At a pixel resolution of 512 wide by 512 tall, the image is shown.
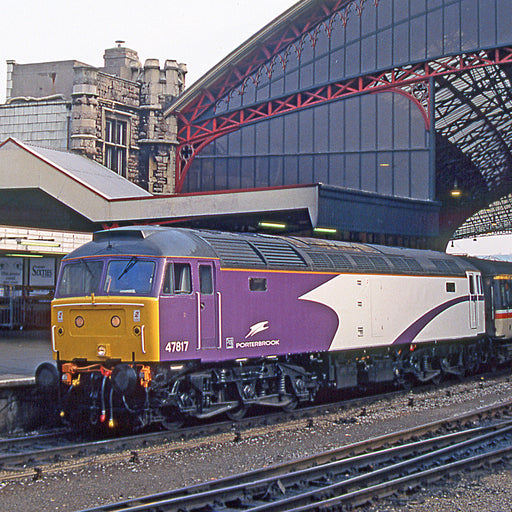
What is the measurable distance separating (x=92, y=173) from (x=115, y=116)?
6.21 m

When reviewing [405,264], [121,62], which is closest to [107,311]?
[405,264]

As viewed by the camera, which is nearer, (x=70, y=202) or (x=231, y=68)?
(x=70, y=202)

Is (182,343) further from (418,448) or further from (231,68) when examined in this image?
(231,68)

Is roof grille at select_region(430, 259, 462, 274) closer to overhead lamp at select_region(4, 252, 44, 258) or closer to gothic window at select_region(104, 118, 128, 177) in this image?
overhead lamp at select_region(4, 252, 44, 258)

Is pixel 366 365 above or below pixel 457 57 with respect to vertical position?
below

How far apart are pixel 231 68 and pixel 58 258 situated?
49.7ft

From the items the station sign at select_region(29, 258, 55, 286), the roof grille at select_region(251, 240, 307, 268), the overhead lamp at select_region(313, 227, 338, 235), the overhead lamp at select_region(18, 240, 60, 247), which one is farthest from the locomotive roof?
the station sign at select_region(29, 258, 55, 286)

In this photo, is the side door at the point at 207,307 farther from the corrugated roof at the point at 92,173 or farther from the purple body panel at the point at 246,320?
the corrugated roof at the point at 92,173

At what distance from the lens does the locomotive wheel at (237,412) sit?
14.0 m

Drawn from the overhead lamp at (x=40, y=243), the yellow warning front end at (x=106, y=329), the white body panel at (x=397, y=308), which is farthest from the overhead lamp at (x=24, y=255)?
the white body panel at (x=397, y=308)

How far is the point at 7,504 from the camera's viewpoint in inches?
357

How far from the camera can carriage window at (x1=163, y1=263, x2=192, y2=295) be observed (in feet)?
41.1

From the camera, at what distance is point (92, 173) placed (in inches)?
1241

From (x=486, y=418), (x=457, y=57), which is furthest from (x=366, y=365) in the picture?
(x=457, y=57)
